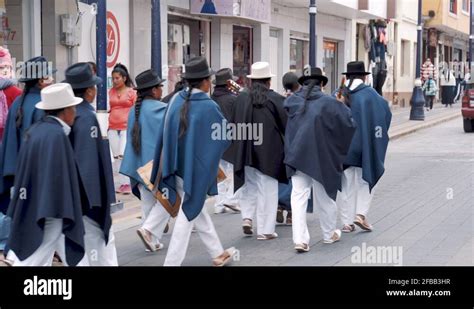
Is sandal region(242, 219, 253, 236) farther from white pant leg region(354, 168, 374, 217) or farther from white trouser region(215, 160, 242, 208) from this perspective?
white trouser region(215, 160, 242, 208)

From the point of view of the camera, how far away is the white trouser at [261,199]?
927cm

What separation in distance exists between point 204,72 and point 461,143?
48.9 feet

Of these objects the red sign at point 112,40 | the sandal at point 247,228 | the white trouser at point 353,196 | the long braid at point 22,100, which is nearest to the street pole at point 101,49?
the sandal at point 247,228

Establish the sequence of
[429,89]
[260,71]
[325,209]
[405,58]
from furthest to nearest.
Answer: [405,58], [429,89], [260,71], [325,209]

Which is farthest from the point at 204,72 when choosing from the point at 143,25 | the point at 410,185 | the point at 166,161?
the point at 143,25

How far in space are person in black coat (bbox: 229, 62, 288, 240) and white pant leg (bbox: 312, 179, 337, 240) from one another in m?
0.55

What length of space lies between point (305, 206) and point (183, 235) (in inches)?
70.7

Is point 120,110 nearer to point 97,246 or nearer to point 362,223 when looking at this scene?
point 362,223

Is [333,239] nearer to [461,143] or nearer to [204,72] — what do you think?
A: [204,72]

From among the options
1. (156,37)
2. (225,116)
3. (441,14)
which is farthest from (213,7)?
(441,14)

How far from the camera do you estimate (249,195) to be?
9633mm

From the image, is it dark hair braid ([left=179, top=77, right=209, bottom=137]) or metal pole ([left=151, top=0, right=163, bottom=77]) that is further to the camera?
metal pole ([left=151, top=0, right=163, bottom=77])

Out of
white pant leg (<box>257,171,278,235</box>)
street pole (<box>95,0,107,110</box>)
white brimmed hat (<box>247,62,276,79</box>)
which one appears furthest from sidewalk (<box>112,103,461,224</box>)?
white brimmed hat (<box>247,62,276,79</box>)

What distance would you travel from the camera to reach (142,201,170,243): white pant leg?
329 inches
